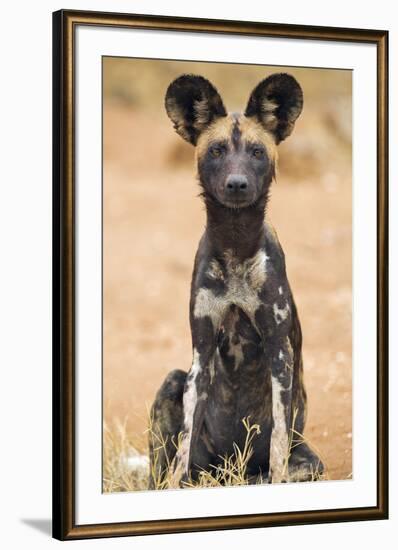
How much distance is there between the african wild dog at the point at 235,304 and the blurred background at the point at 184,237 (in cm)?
12

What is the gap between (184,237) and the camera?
9.21 m

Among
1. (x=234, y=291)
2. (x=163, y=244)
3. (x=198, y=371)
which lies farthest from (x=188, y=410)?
(x=163, y=244)

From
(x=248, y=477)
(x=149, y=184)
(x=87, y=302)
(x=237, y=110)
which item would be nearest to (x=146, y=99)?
(x=237, y=110)

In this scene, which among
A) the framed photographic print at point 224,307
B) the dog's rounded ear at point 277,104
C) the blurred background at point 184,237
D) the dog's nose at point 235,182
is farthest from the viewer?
the blurred background at point 184,237

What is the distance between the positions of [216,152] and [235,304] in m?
0.65

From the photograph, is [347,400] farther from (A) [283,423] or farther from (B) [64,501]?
(B) [64,501]

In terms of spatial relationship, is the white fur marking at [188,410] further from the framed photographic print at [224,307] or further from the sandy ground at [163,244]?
the sandy ground at [163,244]

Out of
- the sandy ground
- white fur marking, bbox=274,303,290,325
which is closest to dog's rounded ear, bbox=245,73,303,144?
white fur marking, bbox=274,303,290,325

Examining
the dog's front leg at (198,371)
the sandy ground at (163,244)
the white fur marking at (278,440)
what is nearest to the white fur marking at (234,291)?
the dog's front leg at (198,371)

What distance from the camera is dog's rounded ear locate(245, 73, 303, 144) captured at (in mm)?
5008

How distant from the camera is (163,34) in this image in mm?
4863

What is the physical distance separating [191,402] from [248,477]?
1.34ft

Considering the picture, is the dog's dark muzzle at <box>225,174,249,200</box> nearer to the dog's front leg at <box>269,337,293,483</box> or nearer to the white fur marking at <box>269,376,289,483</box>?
the dog's front leg at <box>269,337,293,483</box>

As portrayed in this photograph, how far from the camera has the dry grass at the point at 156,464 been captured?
4.94 metres
